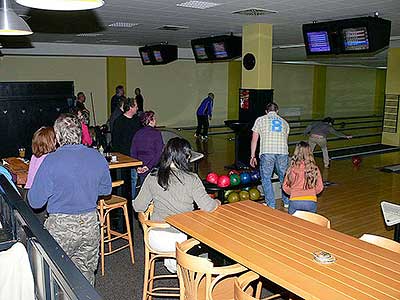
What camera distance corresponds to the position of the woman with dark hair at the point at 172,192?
2.77 meters

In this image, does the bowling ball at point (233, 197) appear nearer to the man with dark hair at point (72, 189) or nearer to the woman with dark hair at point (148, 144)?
the woman with dark hair at point (148, 144)

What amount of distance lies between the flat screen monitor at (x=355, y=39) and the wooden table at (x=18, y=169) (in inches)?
146

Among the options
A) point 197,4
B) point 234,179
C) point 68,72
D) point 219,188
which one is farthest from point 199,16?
point 68,72

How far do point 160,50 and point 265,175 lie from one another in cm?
524

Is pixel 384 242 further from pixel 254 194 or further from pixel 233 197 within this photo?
pixel 254 194

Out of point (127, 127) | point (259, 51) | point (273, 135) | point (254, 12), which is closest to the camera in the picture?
point (127, 127)

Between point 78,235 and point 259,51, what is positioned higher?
point 259,51

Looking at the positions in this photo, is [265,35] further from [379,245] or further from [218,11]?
[379,245]

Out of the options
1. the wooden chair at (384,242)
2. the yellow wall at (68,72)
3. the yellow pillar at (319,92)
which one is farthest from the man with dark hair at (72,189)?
the yellow pillar at (319,92)

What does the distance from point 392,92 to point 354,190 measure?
4859 mm

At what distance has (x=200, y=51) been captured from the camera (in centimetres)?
808

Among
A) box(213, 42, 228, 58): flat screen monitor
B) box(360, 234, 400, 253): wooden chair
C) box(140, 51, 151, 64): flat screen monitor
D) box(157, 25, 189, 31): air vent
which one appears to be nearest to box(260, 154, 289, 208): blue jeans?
box(360, 234, 400, 253): wooden chair

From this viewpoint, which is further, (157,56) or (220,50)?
(157,56)

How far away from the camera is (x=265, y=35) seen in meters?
6.46
